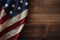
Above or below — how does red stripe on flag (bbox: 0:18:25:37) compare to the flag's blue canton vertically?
below

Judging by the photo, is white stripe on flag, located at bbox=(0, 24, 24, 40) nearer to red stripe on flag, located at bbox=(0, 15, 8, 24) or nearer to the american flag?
the american flag

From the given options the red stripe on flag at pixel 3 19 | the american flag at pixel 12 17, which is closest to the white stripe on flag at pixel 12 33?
the american flag at pixel 12 17

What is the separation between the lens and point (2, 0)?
120cm

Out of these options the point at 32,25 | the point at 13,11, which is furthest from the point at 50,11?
the point at 13,11

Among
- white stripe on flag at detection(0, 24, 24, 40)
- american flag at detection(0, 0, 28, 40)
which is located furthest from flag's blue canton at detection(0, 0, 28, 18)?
white stripe on flag at detection(0, 24, 24, 40)

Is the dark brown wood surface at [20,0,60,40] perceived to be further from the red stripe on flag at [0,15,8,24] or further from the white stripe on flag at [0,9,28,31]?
the red stripe on flag at [0,15,8,24]

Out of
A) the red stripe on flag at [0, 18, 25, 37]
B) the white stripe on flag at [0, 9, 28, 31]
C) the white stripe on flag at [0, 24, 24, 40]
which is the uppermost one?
the white stripe on flag at [0, 9, 28, 31]

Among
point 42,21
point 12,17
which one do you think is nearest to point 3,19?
point 12,17

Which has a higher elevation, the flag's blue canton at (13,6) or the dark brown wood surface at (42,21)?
the flag's blue canton at (13,6)

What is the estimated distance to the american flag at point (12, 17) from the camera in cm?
122

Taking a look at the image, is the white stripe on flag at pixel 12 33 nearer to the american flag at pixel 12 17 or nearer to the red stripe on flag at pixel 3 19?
the american flag at pixel 12 17

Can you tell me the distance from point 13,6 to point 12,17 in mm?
83

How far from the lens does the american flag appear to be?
3.99 feet

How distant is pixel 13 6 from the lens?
48.4 inches
